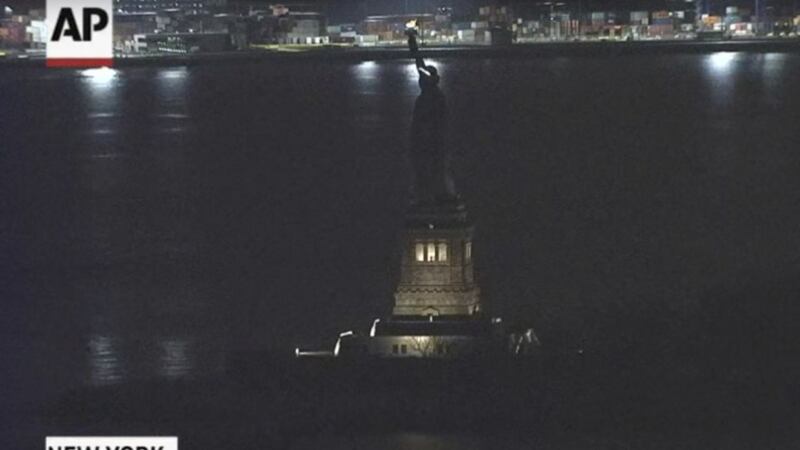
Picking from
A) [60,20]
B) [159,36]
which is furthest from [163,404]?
[159,36]

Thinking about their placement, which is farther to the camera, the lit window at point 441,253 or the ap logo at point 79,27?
the lit window at point 441,253

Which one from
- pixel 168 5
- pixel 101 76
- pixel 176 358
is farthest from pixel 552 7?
pixel 176 358

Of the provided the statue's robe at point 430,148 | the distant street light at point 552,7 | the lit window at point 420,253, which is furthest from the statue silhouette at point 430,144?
the distant street light at point 552,7

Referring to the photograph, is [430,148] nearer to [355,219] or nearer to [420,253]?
[420,253]

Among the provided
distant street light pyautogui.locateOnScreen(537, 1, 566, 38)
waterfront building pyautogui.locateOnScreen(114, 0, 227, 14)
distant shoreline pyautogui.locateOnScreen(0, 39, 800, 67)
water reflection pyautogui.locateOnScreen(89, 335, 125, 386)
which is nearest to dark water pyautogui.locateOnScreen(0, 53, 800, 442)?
water reflection pyautogui.locateOnScreen(89, 335, 125, 386)

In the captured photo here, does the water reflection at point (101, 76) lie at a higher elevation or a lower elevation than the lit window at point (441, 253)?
lower

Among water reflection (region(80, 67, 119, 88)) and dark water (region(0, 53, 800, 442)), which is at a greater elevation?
dark water (region(0, 53, 800, 442))

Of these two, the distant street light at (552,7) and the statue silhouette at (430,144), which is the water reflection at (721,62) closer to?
the distant street light at (552,7)

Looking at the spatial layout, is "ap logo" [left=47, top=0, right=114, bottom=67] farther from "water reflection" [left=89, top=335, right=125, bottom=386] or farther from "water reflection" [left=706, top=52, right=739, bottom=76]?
"water reflection" [left=706, top=52, right=739, bottom=76]
